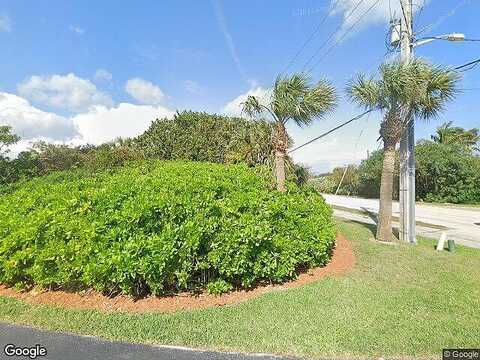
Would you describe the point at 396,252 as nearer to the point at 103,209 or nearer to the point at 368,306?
the point at 368,306

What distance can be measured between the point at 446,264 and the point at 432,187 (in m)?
24.0

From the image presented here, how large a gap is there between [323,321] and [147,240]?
8.02 ft

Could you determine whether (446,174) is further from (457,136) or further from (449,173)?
(457,136)

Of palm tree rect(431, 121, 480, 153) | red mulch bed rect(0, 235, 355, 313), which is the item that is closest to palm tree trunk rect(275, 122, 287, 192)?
red mulch bed rect(0, 235, 355, 313)

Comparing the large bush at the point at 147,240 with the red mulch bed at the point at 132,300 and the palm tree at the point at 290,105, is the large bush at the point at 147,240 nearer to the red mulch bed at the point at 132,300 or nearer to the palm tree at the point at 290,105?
the red mulch bed at the point at 132,300

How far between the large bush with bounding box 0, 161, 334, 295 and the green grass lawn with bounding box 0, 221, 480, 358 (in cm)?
47

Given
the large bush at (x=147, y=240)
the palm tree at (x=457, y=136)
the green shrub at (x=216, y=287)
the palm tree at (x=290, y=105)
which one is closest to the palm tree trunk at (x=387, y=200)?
the palm tree at (x=290, y=105)

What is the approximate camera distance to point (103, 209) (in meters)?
4.66

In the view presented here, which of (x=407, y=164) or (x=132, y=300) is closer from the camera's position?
(x=132, y=300)

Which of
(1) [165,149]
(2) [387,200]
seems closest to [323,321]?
(2) [387,200]

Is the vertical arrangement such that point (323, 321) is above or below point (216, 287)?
below

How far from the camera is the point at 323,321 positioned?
4.01 metres

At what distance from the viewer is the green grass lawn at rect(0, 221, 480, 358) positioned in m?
3.50

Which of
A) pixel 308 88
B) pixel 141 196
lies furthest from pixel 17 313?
pixel 308 88
